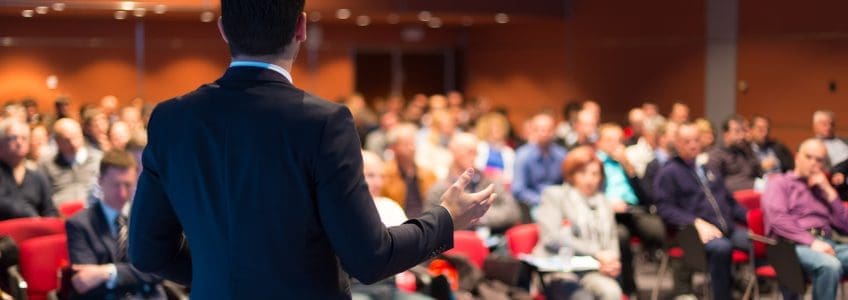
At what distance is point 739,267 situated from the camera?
28.1 ft

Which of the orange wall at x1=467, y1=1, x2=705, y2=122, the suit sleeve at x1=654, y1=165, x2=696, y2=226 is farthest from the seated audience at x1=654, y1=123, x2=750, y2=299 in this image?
the orange wall at x1=467, y1=1, x2=705, y2=122

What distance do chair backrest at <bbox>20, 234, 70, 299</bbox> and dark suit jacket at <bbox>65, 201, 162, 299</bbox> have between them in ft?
1.05

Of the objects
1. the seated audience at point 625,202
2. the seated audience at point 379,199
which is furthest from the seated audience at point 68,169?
the seated audience at point 625,202

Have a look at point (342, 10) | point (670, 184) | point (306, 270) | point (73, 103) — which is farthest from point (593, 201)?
point (73, 103)

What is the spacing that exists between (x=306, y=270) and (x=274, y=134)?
0.72 feet

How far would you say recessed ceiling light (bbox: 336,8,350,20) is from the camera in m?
15.3

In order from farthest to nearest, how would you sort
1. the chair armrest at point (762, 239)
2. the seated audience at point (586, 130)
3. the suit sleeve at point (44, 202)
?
the seated audience at point (586, 130) < the suit sleeve at point (44, 202) < the chair armrest at point (762, 239)

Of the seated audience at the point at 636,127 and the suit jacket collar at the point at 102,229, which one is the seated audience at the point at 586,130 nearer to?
the seated audience at the point at 636,127

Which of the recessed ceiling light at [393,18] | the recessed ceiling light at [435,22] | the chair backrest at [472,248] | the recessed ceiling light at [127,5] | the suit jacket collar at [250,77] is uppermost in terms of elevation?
the suit jacket collar at [250,77]

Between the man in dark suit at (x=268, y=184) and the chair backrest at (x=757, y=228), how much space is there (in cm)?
624

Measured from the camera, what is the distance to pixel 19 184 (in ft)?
23.8

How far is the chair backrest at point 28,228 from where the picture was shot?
5.75 metres

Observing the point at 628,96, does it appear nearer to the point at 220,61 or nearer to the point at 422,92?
the point at 422,92

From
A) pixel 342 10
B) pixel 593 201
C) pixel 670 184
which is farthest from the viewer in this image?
pixel 342 10
